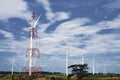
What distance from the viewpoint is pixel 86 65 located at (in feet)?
456

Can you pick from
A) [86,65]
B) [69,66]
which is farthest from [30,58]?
[86,65]

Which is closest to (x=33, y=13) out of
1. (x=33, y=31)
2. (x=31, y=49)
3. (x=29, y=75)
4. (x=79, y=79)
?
(x=33, y=31)

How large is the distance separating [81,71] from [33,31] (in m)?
36.5

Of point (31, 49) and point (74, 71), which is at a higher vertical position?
point (31, 49)

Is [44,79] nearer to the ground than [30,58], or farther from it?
nearer to the ground

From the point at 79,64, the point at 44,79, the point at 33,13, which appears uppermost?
the point at 33,13

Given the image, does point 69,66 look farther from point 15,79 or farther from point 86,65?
point 15,79

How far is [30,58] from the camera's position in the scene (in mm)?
128875

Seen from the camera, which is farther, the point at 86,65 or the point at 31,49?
the point at 86,65

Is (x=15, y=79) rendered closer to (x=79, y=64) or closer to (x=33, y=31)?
(x=33, y=31)

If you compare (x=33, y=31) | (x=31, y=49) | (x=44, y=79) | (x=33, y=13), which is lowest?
(x=44, y=79)

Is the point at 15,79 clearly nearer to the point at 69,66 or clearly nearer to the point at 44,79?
the point at 44,79

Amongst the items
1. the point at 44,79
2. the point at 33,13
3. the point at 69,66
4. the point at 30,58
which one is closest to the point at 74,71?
the point at 69,66

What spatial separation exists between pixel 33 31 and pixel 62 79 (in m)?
31.6
